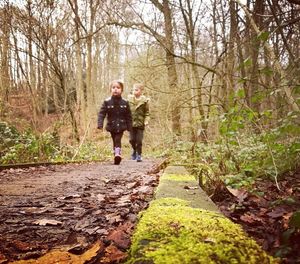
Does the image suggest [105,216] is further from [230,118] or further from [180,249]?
[230,118]

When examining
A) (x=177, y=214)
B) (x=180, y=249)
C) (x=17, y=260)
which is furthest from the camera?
(x=177, y=214)

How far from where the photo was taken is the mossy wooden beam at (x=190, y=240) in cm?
116

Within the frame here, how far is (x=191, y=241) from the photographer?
50.9 inches

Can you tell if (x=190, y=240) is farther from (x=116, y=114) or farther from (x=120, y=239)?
(x=116, y=114)

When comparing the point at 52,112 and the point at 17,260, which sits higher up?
the point at 52,112

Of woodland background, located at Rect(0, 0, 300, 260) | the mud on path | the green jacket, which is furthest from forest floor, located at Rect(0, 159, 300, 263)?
the green jacket

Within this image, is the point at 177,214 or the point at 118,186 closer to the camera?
the point at 177,214

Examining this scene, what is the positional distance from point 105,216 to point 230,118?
1.97 m

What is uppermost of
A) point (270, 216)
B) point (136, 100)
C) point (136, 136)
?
point (136, 100)

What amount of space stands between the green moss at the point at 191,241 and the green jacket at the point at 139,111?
6.89 m

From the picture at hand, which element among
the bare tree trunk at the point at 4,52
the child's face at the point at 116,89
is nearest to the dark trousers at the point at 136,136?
the child's face at the point at 116,89

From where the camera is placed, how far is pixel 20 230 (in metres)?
1.81

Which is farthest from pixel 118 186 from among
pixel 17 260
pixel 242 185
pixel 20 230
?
pixel 17 260

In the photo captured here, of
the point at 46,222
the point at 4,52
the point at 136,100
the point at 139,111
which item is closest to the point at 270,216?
the point at 46,222
